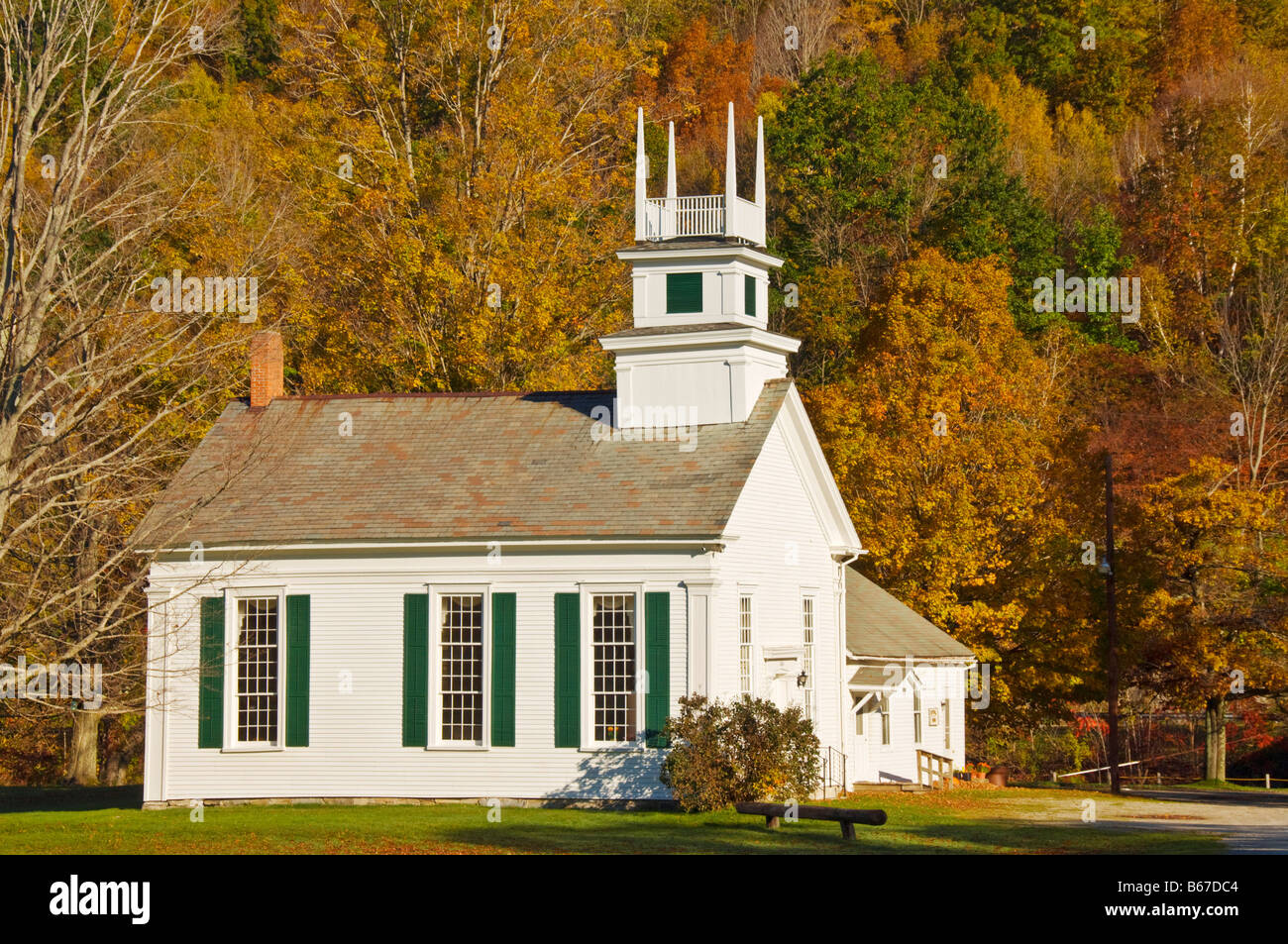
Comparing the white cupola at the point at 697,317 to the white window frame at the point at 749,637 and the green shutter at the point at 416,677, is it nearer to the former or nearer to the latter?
the white window frame at the point at 749,637

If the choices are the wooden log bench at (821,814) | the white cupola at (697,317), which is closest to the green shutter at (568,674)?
the wooden log bench at (821,814)

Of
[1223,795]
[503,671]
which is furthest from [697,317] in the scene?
[1223,795]

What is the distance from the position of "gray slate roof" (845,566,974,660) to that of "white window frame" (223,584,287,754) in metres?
11.7

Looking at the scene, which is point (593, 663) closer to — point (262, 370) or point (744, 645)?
point (744, 645)

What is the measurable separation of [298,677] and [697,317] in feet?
33.3

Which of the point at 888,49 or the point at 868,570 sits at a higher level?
the point at 888,49

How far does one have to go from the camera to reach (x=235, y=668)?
2975cm

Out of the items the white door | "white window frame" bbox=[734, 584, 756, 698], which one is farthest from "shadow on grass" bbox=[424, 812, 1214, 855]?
the white door

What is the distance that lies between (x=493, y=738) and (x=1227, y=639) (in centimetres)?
2226

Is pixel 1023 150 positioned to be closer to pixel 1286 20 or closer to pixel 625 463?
pixel 1286 20

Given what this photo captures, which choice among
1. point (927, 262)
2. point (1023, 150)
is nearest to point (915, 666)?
point (927, 262)

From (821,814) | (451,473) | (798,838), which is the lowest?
(798,838)

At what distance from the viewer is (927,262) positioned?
45969 millimetres

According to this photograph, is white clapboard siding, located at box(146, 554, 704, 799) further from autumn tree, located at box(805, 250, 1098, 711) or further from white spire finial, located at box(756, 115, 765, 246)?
autumn tree, located at box(805, 250, 1098, 711)
